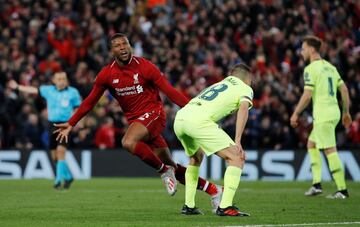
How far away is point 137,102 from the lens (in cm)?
1360

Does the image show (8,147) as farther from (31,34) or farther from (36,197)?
(36,197)

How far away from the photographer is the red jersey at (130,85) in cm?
1331

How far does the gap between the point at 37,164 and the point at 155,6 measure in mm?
7613

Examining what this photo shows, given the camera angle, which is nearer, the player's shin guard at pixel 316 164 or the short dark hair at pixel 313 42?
the short dark hair at pixel 313 42

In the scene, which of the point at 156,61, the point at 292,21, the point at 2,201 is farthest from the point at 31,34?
the point at 2,201

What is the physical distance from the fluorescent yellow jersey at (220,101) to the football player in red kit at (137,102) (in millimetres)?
1128

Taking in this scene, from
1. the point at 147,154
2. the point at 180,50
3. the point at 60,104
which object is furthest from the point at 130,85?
the point at 180,50

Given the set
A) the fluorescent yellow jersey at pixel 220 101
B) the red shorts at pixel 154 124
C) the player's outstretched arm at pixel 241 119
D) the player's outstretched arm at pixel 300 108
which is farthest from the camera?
the player's outstretched arm at pixel 300 108

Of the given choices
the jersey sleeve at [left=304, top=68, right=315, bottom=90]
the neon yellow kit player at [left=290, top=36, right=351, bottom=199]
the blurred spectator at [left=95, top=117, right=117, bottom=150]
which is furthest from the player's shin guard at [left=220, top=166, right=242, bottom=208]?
the blurred spectator at [left=95, top=117, right=117, bottom=150]

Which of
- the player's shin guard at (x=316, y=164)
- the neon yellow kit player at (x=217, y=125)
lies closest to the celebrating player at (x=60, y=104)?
the player's shin guard at (x=316, y=164)

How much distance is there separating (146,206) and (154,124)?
4.58 feet

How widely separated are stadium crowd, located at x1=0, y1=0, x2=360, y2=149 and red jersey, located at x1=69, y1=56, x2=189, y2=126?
33.9 ft

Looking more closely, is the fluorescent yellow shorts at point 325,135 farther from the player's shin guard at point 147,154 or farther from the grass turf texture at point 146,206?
the player's shin guard at point 147,154

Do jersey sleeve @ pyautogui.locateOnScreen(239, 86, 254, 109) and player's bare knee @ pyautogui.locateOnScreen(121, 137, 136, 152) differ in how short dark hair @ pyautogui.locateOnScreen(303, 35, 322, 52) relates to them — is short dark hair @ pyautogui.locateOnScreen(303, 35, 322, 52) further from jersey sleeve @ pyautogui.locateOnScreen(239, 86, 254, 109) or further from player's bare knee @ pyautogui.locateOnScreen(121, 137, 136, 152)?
jersey sleeve @ pyautogui.locateOnScreen(239, 86, 254, 109)
